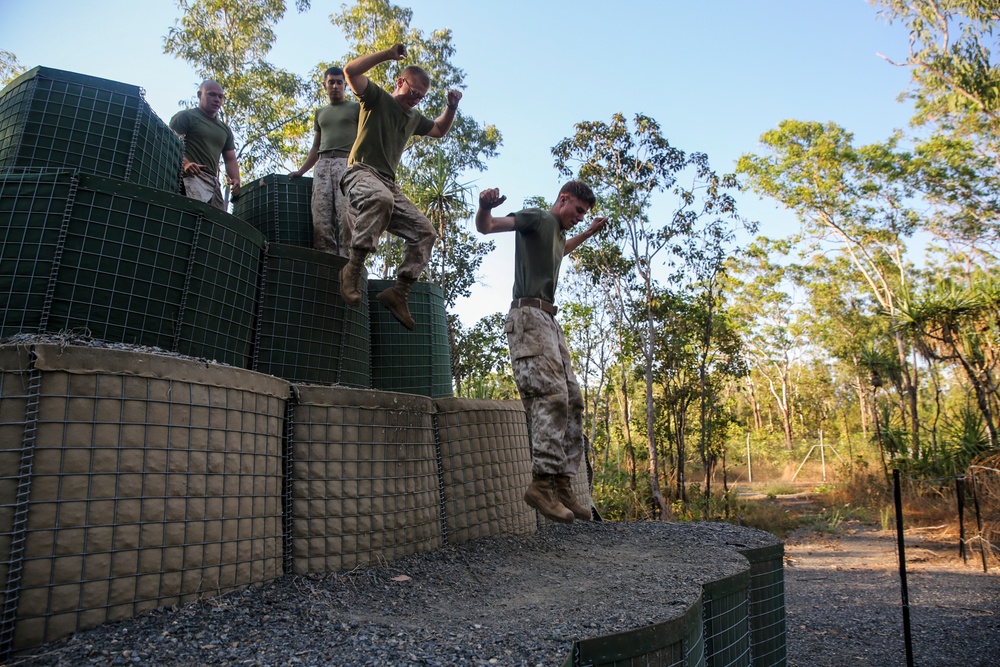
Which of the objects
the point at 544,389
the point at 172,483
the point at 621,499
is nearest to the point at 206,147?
the point at 544,389

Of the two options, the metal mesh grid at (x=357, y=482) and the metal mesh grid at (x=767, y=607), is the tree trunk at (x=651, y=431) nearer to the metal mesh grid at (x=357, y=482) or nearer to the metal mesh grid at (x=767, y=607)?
the metal mesh grid at (x=767, y=607)

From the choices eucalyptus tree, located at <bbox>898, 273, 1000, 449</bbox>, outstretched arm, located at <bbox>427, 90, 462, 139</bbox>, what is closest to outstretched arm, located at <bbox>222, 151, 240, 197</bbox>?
outstretched arm, located at <bbox>427, 90, 462, 139</bbox>

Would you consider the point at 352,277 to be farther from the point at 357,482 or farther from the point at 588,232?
the point at 588,232

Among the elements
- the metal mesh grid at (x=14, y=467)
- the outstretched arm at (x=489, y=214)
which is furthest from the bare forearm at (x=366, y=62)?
the metal mesh grid at (x=14, y=467)

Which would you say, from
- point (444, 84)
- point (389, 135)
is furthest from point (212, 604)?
point (444, 84)

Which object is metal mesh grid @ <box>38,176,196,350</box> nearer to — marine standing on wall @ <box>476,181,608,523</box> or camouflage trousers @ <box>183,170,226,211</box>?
marine standing on wall @ <box>476,181,608,523</box>

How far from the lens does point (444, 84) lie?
15.9 m

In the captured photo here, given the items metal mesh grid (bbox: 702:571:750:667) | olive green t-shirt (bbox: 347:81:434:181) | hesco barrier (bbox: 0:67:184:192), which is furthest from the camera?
olive green t-shirt (bbox: 347:81:434:181)

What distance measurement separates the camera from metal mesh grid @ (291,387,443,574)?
2652 mm

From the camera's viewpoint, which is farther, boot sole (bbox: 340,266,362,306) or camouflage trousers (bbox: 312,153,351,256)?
camouflage trousers (bbox: 312,153,351,256)

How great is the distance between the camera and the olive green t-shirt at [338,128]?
4.94m

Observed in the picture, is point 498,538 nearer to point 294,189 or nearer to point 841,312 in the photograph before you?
point 294,189

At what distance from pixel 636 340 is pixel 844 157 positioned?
11793 mm

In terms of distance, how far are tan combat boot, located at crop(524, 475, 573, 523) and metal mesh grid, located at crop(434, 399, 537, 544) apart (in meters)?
0.29
